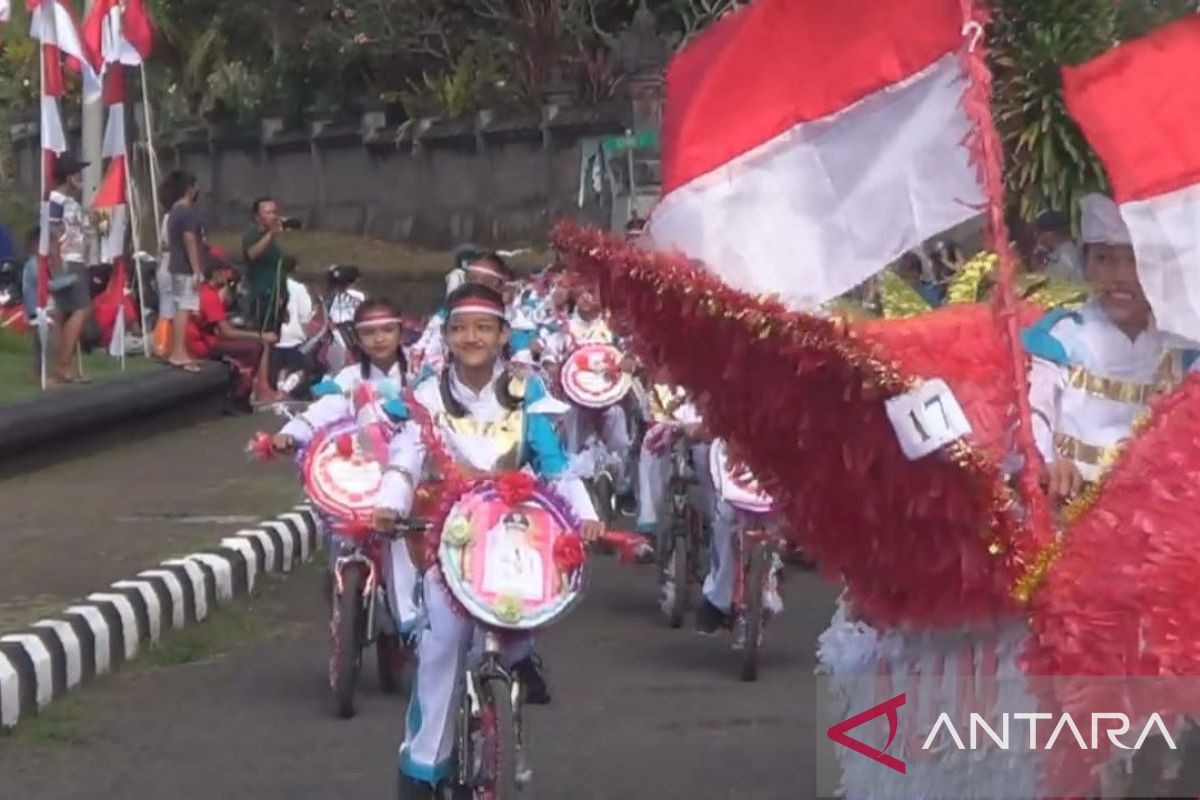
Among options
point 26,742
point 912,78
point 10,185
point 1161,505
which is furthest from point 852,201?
point 10,185

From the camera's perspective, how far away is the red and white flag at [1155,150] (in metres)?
4.76

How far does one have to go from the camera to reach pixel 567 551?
675 centimetres

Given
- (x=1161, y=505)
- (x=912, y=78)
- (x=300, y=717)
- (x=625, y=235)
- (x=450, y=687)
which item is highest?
(x=912, y=78)

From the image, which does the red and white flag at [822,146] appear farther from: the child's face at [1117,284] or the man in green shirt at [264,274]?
the man in green shirt at [264,274]

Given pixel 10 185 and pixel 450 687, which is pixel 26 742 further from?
pixel 10 185

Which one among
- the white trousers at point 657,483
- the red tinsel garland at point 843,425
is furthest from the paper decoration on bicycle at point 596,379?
the red tinsel garland at point 843,425

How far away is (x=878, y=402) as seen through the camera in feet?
14.4

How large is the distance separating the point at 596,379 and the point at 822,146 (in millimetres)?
8223

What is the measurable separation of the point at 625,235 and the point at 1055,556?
3.57 ft

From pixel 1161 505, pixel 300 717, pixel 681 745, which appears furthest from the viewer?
pixel 300 717

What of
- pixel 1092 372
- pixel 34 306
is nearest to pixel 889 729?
pixel 1092 372

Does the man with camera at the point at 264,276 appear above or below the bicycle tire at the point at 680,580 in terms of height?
above

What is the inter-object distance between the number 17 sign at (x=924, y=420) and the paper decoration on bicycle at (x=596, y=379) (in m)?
8.57

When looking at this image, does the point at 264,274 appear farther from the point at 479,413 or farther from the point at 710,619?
the point at 479,413
